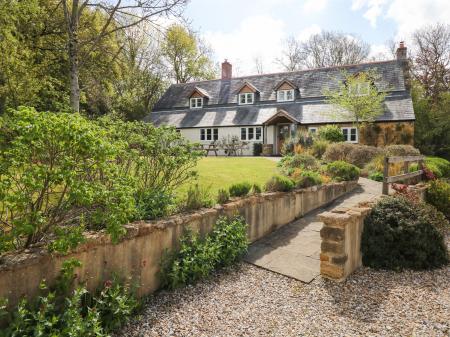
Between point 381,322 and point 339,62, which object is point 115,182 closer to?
point 381,322

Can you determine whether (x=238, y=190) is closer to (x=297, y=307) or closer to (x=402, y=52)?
(x=297, y=307)

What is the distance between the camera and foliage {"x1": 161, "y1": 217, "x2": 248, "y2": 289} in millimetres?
4320

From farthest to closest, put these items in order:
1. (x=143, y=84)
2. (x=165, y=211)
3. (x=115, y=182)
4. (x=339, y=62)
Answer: (x=339, y=62)
(x=143, y=84)
(x=165, y=211)
(x=115, y=182)

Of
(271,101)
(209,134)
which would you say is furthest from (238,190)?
(271,101)

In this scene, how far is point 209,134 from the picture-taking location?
27484 millimetres

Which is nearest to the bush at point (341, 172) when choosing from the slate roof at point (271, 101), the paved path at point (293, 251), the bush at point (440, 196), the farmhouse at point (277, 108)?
the bush at point (440, 196)

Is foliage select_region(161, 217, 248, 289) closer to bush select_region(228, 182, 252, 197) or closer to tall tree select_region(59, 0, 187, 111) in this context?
bush select_region(228, 182, 252, 197)

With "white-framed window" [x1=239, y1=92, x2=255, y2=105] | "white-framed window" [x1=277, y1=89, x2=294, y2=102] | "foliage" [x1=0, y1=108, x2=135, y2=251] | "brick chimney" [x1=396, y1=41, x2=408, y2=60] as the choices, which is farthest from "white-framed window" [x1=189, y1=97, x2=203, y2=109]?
"foliage" [x1=0, y1=108, x2=135, y2=251]

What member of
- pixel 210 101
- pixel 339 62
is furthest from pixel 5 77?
pixel 339 62

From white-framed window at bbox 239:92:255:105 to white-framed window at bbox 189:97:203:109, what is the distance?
4237 mm

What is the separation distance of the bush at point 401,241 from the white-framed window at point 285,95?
71.8 feet

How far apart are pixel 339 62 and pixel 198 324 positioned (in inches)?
1541

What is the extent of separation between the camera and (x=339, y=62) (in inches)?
1462

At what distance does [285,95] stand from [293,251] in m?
22.6
